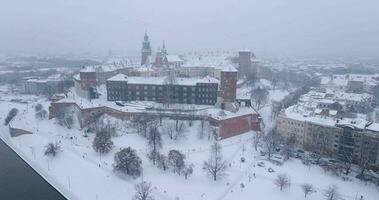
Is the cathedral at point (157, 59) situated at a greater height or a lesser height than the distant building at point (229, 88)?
greater

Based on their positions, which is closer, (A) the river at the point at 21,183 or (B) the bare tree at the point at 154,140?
(A) the river at the point at 21,183

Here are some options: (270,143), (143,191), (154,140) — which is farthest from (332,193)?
(154,140)

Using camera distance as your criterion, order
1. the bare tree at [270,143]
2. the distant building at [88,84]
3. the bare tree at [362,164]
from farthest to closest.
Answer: the distant building at [88,84] → the bare tree at [270,143] → the bare tree at [362,164]

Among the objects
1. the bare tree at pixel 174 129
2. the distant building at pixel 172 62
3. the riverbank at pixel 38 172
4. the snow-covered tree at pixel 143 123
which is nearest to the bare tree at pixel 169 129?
the bare tree at pixel 174 129

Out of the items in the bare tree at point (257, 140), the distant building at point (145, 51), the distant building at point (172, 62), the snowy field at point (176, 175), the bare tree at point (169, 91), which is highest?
the distant building at point (145, 51)

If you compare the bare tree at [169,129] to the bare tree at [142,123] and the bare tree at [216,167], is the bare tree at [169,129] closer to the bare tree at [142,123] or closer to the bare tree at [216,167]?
the bare tree at [142,123]

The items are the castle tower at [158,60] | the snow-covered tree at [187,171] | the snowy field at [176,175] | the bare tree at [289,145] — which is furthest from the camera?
the castle tower at [158,60]

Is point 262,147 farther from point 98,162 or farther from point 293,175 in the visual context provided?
point 98,162

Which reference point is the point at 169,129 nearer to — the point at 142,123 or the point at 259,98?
the point at 142,123

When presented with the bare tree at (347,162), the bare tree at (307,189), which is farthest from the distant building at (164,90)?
the bare tree at (307,189)
